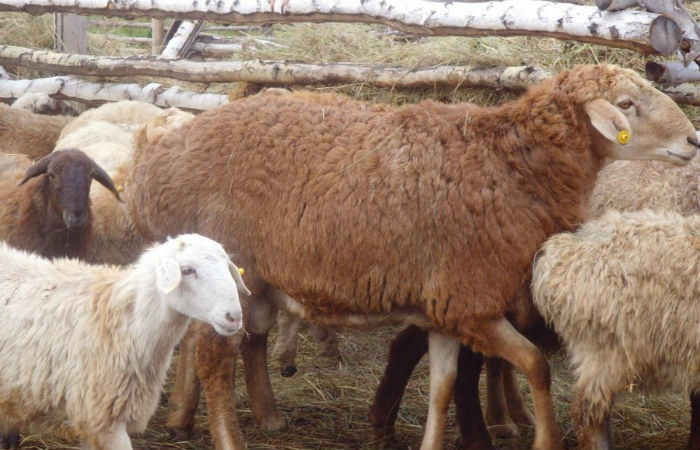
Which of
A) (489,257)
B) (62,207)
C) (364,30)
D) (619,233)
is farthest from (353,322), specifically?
(364,30)

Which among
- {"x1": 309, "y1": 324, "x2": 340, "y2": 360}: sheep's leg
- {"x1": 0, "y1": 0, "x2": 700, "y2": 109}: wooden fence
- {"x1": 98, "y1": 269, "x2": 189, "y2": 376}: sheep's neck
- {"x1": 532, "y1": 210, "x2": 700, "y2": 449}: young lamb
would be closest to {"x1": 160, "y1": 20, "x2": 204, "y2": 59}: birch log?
{"x1": 0, "y1": 0, "x2": 700, "y2": 109}: wooden fence

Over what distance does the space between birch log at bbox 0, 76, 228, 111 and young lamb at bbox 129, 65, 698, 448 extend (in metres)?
4.06

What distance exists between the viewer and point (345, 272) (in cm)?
617

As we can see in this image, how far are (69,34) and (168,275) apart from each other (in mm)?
8235

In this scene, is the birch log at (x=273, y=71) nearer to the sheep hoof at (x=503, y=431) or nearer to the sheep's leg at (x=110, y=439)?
the sheep hoof at (x=503, y=431)

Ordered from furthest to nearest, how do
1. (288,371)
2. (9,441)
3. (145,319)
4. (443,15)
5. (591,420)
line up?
(443,15) < (288,371) < (9,441) < (591,420) < (145,319)

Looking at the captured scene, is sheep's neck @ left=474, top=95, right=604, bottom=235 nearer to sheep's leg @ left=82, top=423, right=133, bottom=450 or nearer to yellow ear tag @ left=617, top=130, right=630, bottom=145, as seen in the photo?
yellow ear tag @ left=617, top=130, right=630, bottom=145

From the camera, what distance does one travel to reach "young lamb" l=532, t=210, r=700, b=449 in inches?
218

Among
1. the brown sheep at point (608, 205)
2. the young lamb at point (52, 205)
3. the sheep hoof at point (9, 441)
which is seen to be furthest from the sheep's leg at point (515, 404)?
the sheep hoof at point (9, 441)

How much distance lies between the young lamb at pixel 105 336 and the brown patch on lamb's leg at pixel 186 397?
3.57 feet

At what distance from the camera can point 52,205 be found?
7.41m

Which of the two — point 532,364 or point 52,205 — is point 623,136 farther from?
point 52,205

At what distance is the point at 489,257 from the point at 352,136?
3.77 ft

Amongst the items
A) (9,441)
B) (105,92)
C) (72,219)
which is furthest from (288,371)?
(105,92)
